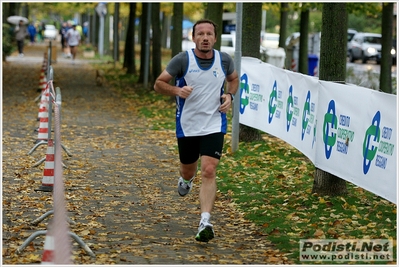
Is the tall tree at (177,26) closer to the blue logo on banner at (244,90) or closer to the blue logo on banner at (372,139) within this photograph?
the blue logo on banner at (244,90)

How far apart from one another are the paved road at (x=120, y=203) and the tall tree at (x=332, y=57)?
1104 mm

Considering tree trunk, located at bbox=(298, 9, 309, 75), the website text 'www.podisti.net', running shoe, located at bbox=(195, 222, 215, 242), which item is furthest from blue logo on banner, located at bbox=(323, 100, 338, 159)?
tree trunk, located at bbox=(298, 9, 309, 75)

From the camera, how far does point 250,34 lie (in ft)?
50.0

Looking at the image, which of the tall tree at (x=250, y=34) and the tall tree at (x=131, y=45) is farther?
the tall tree at (x=131, y=45)

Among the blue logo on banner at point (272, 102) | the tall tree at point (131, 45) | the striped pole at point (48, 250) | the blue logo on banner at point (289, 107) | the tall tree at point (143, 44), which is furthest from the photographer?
the tall tree at point (131, 45)

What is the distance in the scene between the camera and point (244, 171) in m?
12.2

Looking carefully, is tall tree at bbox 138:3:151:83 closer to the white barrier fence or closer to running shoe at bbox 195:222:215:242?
the white barrier fence

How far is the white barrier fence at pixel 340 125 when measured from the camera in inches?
316

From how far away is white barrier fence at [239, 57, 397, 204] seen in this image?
802 centimetres

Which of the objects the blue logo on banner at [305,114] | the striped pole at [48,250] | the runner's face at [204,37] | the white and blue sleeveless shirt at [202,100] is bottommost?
the striped pole at [48,250]

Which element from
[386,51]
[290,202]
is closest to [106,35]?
[386,51]

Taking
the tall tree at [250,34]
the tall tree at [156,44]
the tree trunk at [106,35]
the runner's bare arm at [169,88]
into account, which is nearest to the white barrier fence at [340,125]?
the tall tree at [250,34]

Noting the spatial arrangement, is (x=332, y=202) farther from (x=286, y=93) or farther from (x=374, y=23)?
(x=374, y=23)

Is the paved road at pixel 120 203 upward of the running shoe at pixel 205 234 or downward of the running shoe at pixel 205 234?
downward
